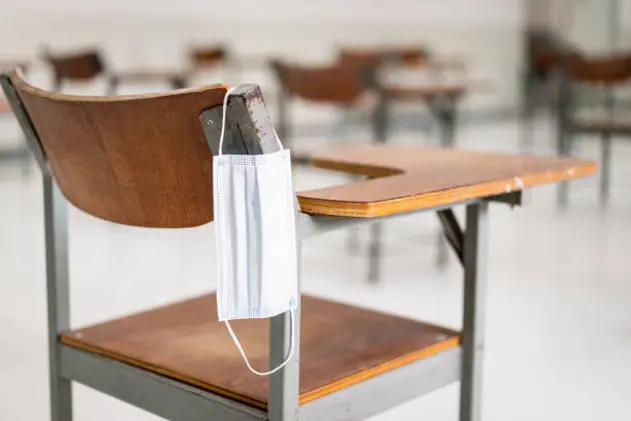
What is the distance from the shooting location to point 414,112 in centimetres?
838

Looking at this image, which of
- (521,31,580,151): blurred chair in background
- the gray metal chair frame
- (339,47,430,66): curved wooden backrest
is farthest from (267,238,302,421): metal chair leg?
(521,31,580,151): blurred chair in background

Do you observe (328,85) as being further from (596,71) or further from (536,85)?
(536,85)

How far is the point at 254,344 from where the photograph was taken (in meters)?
1.23

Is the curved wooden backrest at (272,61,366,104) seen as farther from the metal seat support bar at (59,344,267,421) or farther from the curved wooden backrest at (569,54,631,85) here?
the metal seat support bar at (59,344,267,421)

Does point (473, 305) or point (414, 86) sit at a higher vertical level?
point (414, 86)

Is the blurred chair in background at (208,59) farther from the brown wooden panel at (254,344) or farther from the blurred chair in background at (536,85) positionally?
the brown wooden panel at (254,344)

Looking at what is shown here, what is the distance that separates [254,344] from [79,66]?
4003 mm

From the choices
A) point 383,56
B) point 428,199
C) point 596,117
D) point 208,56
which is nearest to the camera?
point 428,199

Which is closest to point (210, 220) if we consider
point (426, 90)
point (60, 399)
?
point (60, 399)

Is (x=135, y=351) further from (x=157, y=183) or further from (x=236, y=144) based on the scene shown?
(x=236, y=144)

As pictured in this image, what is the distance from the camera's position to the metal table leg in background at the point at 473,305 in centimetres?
132

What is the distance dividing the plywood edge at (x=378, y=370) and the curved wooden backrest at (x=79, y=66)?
392 centimetres

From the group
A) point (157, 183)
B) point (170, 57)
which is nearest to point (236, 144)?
point (157, 183)

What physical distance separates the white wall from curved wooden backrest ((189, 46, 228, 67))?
577mm
